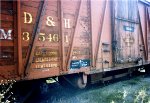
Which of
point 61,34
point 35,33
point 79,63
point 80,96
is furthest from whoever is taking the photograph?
point 80,96

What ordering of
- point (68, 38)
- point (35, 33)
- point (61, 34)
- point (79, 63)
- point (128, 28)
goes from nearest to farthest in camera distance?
1. point (35, 33)
2. point (61, 34)
3. point (68, 38)
4. point (79, 63)
5. point (128, 28)

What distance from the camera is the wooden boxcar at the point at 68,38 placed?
5078mm

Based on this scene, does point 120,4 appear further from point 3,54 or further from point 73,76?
point 3,54

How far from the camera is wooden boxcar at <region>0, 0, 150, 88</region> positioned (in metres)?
5.08

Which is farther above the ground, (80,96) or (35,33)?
(35,33)

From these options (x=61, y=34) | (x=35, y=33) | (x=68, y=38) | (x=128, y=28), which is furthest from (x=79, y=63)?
(x=128, y=28)

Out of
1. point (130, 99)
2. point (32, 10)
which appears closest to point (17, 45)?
point (32, 10)

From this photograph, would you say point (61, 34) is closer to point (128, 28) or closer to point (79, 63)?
point (79, 63)

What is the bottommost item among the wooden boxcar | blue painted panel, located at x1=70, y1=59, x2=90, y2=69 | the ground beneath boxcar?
the ground beneath boxcar

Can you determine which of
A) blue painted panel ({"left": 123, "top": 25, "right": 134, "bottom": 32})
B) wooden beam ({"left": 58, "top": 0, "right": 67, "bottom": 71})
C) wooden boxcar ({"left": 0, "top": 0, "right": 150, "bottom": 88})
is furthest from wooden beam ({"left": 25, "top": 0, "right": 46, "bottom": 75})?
blue painted panel ({"left": 123, "top": 25, "right": 134, "bottom": 32})

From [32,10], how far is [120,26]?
14.6 ft

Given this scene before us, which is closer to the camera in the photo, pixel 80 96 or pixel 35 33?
pixel 35 33

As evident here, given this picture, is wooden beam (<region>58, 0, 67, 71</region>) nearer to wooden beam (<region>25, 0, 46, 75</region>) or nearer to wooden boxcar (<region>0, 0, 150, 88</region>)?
wooden boxcar (<region>0, 0, 150, 88</region>)

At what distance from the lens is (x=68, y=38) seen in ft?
21.6
